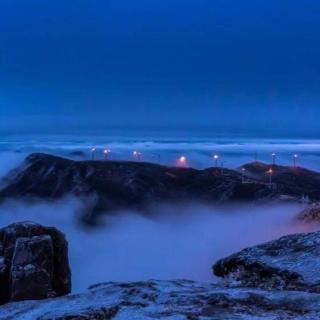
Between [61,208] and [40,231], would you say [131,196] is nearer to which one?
[61,208]

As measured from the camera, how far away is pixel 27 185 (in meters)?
153

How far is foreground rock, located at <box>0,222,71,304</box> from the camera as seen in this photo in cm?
2144

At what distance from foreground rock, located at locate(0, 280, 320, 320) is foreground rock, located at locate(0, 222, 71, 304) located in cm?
943

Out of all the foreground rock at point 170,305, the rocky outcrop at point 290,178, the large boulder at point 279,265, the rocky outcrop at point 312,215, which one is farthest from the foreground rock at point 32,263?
the rocky outcrop at point 290,178

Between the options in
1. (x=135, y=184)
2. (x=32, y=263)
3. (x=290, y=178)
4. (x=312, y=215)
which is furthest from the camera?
(x=135, y=184)

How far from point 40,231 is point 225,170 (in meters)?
117

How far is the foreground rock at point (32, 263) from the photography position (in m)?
21.4

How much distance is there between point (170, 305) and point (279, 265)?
3.95 metres

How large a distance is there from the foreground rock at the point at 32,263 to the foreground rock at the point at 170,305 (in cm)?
943

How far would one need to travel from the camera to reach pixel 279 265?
529 inches

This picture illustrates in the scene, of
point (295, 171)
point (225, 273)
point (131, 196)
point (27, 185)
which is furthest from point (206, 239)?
point (225, 273)

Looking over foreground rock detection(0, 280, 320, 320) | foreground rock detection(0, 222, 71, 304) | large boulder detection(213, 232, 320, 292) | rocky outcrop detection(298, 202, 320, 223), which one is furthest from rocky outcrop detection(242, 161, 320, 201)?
foreground rock detection(0, 280, 320, 320)

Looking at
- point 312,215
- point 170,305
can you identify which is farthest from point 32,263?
point 312,215

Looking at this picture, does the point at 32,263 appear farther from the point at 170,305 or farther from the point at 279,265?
the point at 170,305
